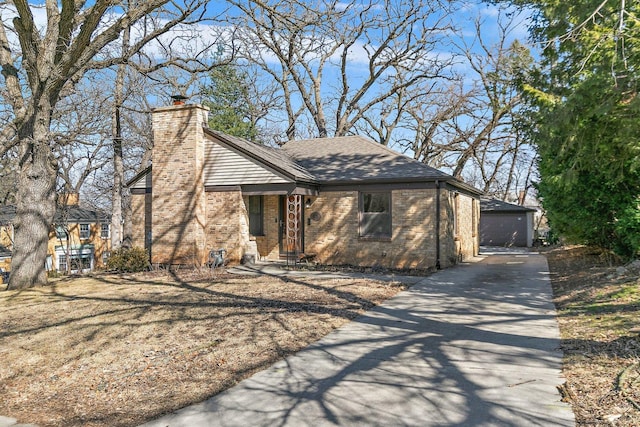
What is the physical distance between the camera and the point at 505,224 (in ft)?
101

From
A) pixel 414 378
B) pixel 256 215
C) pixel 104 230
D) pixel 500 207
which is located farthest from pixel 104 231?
pixel 414 378

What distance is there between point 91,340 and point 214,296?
3302mm

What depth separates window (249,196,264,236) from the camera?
16.6m

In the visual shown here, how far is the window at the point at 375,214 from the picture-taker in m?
14.9

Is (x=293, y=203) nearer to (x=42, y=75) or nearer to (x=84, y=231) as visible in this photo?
(x=42, y=75)

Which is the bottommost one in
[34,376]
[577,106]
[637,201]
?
[34,376]

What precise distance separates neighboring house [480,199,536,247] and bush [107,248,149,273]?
22.5 metres

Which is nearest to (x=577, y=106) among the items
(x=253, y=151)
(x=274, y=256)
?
(x=253, y=151)

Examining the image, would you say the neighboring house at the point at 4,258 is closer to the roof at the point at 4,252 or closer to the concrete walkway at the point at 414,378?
the roof at the point at 4,252

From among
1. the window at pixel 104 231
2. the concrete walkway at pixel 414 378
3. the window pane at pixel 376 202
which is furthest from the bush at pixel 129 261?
the window at pixel 104 231

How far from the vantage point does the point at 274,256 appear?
55.2 feet

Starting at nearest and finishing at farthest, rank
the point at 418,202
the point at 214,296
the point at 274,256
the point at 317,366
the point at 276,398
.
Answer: the point at 276,398 → the point at 317,366 → the point at 214,296 → the point at 418,202 → the point at 274,256

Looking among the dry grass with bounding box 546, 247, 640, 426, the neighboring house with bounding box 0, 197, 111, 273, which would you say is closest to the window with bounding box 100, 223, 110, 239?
the neighboring house with bounding box 0, 197, 111, 273

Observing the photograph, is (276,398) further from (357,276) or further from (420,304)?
(357,276)
